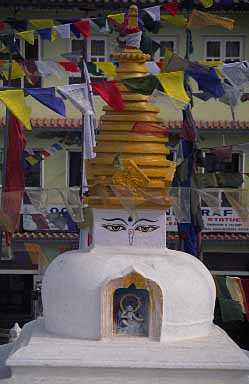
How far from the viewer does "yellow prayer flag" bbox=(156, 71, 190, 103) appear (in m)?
10.5

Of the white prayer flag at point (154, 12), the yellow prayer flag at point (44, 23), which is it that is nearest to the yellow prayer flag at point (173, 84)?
the white prayer flag at point (154, 12)

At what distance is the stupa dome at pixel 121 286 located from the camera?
10.7m

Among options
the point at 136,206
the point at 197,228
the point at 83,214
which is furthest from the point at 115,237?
the point at 197,228

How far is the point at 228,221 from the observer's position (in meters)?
22.8

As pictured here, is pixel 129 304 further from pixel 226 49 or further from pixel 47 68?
pixel 226 49

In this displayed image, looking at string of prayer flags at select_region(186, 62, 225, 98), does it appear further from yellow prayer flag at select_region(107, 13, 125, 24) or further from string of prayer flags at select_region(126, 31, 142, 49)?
yellow prayer flag at select_region(107, 13, 125, 24)

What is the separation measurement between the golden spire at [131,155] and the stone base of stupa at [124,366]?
209cm

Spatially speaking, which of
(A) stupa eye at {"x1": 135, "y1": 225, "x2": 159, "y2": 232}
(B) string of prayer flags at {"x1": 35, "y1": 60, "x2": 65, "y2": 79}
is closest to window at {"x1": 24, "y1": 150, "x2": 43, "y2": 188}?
(B) string of prayer flags at {"x1": 35, "y1": 60, "x2": 65, "y2": 79}

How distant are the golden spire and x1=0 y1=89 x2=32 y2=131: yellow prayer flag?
4.91 ft

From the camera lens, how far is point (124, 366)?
1010cm

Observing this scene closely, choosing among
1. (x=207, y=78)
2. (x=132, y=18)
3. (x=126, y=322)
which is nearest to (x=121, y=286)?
(x=126, y=322)

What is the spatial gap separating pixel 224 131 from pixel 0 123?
6.16m

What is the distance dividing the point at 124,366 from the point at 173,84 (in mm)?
3551

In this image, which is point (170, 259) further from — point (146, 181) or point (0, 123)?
point (0, 123)
